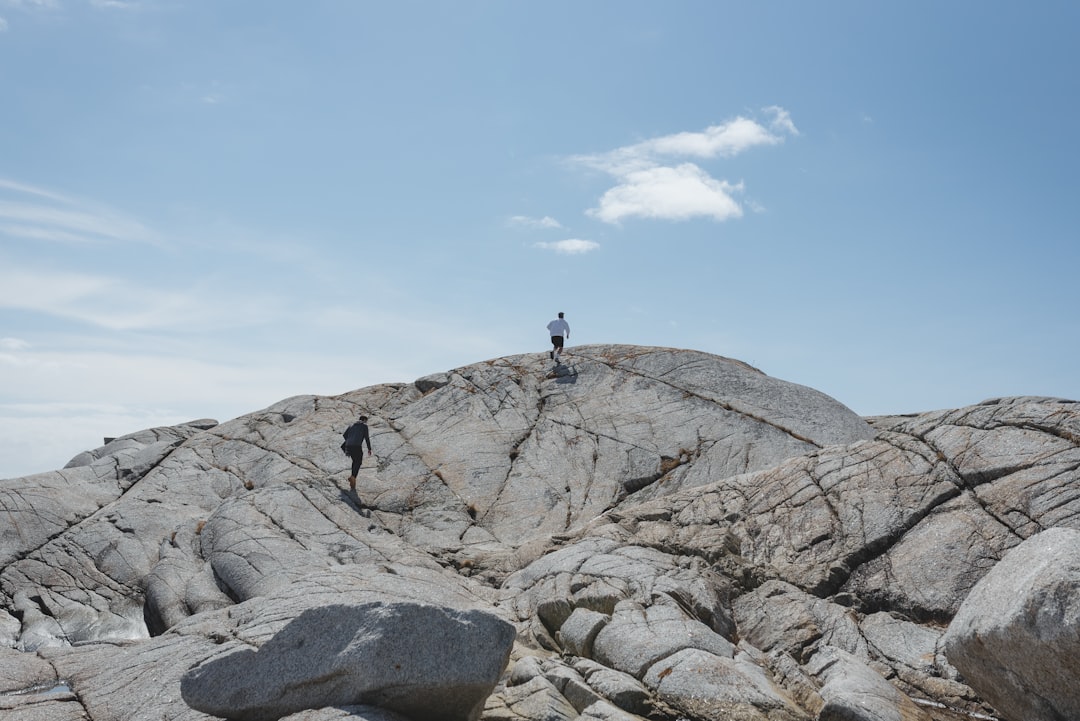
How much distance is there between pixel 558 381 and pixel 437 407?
5248mm

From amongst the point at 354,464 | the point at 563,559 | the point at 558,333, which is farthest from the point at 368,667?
the point at 558,333

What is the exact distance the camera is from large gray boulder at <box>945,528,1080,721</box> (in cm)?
1150

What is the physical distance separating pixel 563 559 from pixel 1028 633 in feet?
35.7

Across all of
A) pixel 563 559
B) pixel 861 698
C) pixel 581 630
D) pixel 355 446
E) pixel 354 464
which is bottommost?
pixel 861 698

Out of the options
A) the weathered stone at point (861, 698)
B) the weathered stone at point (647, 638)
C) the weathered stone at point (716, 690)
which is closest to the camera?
the weathered stone at point (861, 698)

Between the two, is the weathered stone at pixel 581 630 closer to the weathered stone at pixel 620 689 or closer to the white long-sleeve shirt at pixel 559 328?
the weathered stone at pixel 620 689

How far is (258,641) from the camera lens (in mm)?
14219

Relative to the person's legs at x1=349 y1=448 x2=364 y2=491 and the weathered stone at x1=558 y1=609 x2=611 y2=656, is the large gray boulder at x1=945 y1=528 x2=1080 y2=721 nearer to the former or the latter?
the weathered stone at x1=558 y1=609 x2=611 y2=656

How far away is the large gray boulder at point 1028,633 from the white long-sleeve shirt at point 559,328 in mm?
25149

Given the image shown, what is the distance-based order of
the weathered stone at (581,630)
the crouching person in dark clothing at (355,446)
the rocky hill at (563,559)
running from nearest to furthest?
the rocky hill at (563,559), the weathered stone at (581,630), the crouching person in dark clothing at (355,446)

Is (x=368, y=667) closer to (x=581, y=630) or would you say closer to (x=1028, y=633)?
(x=581, y=630)

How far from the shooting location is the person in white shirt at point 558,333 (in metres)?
37.6

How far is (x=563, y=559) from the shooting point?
809 inches

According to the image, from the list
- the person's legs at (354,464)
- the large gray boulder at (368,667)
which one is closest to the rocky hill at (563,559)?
the large gray boulder at (368,667)
